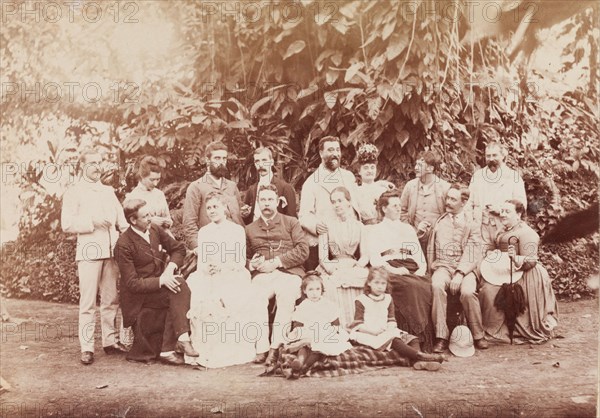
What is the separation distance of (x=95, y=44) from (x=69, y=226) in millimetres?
1188

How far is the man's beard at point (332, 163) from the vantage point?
423cm

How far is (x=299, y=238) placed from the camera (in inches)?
166

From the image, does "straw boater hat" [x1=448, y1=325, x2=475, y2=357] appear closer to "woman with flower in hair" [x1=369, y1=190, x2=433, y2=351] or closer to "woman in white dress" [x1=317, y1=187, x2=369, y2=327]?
"woman with flower in hair" [x1=369, y1=190, x2=433, y2=351]

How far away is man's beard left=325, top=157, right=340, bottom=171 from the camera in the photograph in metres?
4.23

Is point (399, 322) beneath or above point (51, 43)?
beneath

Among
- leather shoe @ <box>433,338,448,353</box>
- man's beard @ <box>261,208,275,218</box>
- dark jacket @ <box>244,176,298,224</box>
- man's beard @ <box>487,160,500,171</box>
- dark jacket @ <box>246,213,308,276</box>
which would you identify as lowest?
leather shoe @ <box>433,338,448,353</box>

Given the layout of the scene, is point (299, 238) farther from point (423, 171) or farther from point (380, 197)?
point (423, 171)

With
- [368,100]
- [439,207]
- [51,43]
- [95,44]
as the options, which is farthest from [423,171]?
[51,43]

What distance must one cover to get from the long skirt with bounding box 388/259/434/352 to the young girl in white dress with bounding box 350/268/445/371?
0.07 m

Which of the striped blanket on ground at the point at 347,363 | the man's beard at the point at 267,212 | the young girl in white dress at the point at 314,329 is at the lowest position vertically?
the striped blanket on ground at the point at 347,363

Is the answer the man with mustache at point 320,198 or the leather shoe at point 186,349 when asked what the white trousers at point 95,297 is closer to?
the leather shoe at point 186,349

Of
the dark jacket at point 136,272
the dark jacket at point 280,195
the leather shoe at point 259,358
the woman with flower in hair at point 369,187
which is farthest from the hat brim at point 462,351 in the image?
the dark jacket at point 136,272

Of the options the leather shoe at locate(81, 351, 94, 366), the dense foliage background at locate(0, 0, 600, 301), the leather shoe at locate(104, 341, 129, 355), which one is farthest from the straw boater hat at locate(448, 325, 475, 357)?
the leather shoe at locate(81, 351, 94, 366)

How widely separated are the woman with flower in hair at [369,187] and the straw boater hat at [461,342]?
881mm
